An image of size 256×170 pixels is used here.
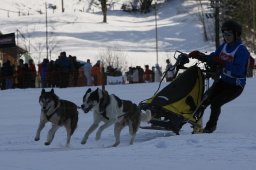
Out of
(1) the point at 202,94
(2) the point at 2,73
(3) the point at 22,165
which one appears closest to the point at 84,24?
(2) the point at 2,73

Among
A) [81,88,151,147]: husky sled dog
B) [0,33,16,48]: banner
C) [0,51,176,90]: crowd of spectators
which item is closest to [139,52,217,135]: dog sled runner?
[81,88,151,147]: husky sled dog

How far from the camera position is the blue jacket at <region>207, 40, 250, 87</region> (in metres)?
7.61

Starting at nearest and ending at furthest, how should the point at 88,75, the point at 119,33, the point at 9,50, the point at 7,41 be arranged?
the point at 88,75
the point at 7,41
the point at 9,50
the point at 119,33

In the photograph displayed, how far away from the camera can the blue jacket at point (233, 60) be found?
761 cm

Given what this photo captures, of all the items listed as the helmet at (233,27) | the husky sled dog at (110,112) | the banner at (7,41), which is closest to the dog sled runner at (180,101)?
the husky sled dog at (110,112)

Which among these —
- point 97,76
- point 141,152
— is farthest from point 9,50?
point 141,152

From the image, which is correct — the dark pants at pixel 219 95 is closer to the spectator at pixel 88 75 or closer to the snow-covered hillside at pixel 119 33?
the spectator at pixel 88 75

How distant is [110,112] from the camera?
7.74 m

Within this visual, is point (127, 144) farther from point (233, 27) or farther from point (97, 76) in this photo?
point (97, 76)

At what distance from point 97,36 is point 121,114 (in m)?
39.5

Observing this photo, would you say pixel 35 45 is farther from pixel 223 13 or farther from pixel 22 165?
pixel 22 165

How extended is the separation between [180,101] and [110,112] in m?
0.98

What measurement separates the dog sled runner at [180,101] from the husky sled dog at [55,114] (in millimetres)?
1080

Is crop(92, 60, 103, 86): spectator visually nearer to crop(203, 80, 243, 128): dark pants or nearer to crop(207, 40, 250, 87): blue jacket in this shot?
crop(203, 80, 243, 128): dark pants
